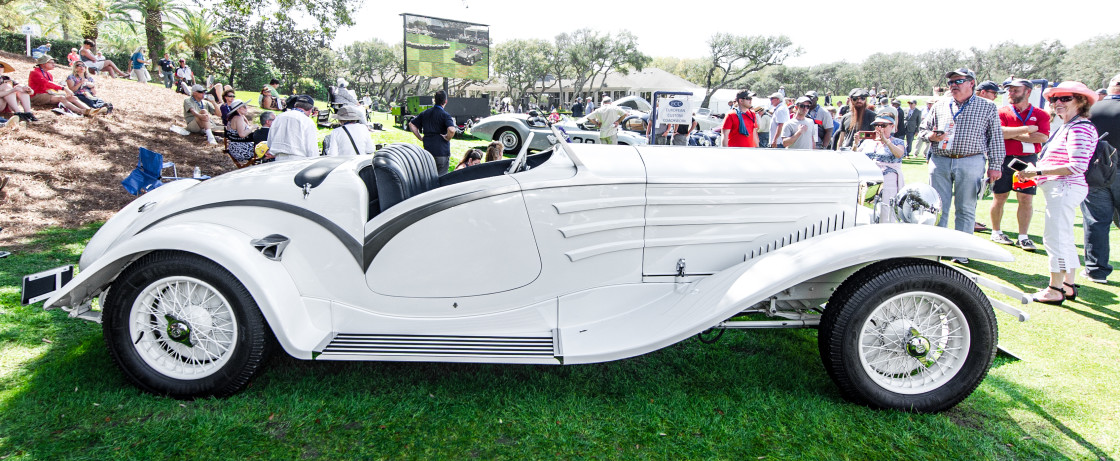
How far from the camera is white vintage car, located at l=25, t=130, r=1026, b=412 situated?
2.88 metres

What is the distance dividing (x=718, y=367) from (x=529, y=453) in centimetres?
145

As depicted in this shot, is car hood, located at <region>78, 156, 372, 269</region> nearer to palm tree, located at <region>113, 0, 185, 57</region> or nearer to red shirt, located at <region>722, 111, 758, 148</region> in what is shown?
red shirt, located at <region>722, 111, 758, 148</region>

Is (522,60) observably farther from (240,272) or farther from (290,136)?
(240,272)

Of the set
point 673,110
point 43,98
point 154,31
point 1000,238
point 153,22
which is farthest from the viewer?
point 154,31

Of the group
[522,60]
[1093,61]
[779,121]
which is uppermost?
[522,60]

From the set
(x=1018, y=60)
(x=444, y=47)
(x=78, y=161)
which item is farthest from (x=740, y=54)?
(x=78, y=161)

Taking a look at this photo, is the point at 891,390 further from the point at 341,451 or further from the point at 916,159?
the point at 916,159

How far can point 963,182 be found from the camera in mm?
5496

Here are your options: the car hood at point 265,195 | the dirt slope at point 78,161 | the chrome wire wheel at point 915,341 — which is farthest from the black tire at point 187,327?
the dirt slope at point 78,161

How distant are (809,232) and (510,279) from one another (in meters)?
1.77

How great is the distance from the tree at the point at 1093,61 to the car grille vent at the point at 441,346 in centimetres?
6281

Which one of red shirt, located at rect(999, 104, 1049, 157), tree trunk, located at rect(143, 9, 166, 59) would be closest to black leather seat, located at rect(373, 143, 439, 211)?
red shirt, located at rect(999, 104, 1049, 157)

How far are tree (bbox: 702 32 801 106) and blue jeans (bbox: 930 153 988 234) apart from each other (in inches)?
2056

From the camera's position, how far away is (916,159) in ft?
54.9
